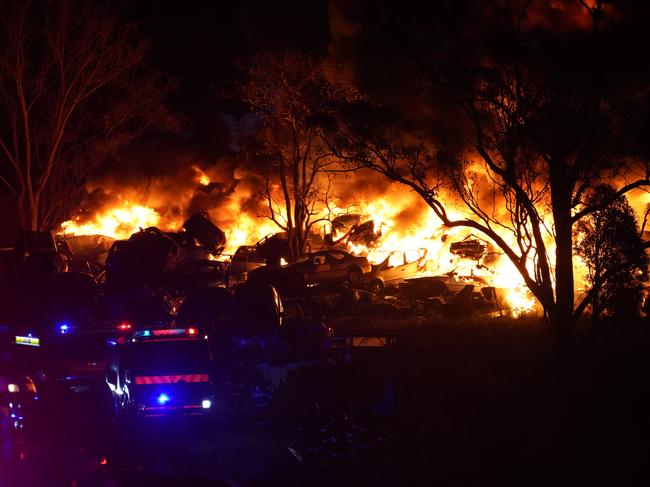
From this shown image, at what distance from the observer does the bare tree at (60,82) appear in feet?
106

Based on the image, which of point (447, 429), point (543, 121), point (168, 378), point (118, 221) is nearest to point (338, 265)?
point (543, 121)

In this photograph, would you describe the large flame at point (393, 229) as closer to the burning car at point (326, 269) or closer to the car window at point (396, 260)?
the car window at point (396, 260)

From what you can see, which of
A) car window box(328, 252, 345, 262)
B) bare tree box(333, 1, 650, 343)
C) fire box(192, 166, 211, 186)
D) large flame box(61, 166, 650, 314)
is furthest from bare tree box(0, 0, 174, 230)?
bare tree box(333, 1, 650, 343)

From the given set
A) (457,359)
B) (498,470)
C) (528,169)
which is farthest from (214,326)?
(498,470)

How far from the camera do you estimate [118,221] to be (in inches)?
1930

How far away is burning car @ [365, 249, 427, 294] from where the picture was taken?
28938mm

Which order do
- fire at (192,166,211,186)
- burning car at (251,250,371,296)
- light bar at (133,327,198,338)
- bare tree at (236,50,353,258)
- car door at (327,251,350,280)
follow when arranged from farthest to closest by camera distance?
fire at (192,166,211,186), bare tree at (236,50,353,258), car door at (327,251,350,280), burning car at (251,250,371,296), light bar at (133,327,198,338)

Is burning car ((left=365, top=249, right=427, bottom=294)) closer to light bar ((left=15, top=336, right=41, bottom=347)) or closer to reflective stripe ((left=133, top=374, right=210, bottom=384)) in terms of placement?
light bar ((left=15, top=336, right=41, bottom=347))

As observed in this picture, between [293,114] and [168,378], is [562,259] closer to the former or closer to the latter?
[168,378]

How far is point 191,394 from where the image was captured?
39.9ft

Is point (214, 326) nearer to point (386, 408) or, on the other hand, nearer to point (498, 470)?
point (386, 408)

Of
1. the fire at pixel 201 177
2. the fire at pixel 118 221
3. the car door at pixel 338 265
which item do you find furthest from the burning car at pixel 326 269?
the fire at pixel 201 177

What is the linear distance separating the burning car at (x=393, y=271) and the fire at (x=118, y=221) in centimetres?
2315

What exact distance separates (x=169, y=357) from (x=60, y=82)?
2469 centimetres
